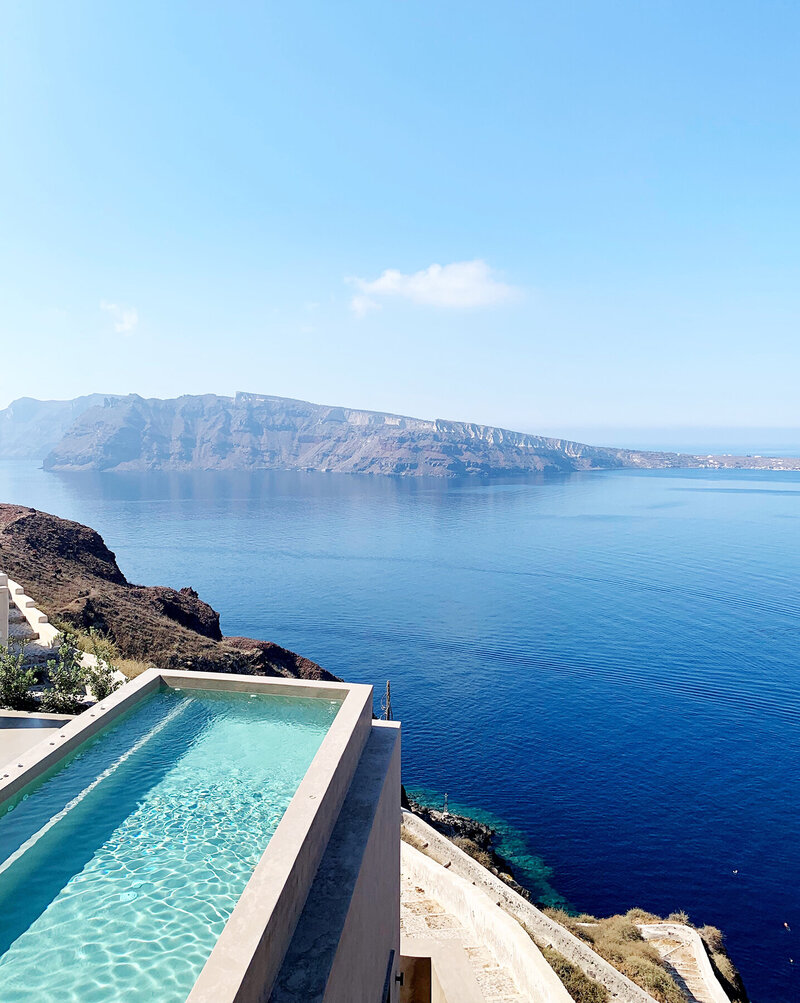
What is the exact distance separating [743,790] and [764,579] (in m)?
36.8

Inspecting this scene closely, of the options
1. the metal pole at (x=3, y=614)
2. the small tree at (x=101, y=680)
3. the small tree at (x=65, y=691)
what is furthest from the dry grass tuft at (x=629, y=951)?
the metal pole at (x=3, y=614)

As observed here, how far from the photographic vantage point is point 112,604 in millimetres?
22812

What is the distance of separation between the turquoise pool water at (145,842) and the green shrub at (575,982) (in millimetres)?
8390

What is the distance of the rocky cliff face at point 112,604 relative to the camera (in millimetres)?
20109

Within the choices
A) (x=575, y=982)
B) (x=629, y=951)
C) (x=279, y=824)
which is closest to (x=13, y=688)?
(x=279, y=824)

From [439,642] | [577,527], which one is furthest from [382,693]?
[577,527]

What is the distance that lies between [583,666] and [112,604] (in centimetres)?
2735

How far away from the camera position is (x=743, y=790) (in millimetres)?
26938

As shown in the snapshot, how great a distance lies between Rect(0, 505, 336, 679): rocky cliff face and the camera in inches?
792

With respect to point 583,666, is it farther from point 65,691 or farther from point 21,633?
point 65,691

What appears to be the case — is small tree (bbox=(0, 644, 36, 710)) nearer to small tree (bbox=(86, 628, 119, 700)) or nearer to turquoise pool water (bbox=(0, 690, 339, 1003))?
small tree (bbox=(86, 628, 119, 700))

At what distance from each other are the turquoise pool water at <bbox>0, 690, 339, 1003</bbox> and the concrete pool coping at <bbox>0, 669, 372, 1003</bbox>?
0.60 ft

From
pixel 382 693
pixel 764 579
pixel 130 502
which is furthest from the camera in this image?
pixel 130 502

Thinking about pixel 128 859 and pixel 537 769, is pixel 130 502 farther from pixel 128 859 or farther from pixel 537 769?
pixel 128 859
